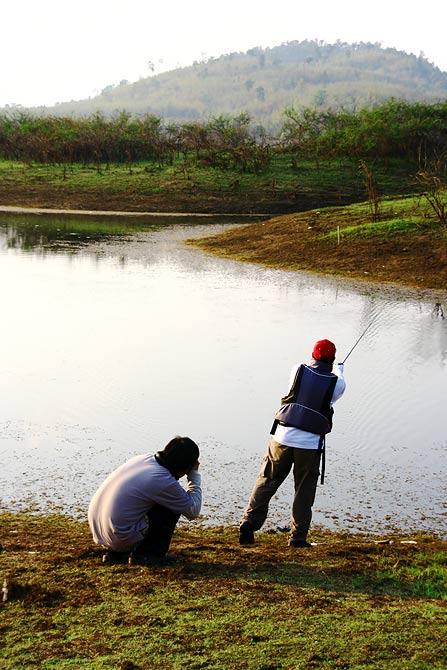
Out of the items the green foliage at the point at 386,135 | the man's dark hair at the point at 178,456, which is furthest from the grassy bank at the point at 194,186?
the man's dark hair at the point at 178,456

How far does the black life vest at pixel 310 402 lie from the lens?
6035 millimetres

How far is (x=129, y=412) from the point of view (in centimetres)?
924

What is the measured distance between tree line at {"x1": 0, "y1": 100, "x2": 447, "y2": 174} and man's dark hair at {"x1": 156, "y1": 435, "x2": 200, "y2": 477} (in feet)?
122

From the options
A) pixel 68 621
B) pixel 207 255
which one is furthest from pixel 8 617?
pixel 207 255

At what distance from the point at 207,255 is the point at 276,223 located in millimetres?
4718

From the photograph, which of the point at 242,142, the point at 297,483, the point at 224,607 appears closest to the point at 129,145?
the point at 242,142

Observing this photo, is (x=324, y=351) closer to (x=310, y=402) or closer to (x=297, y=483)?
(x=310, y=402)

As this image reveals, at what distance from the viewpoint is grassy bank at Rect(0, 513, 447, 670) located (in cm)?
383

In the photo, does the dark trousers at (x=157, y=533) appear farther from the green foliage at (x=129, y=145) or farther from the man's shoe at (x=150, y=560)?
the green foliage at (x=129, y=145)

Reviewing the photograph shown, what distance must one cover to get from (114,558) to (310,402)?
1.75m

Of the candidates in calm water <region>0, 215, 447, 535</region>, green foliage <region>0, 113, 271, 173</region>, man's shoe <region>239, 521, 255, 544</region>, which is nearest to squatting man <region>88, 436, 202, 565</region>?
man's shoe <region>239, 521, 255, 544</region>

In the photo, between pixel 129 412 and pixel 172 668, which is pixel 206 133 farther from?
pixel 172 668

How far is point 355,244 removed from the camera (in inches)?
885

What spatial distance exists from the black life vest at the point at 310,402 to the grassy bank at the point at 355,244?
43.7 ft
